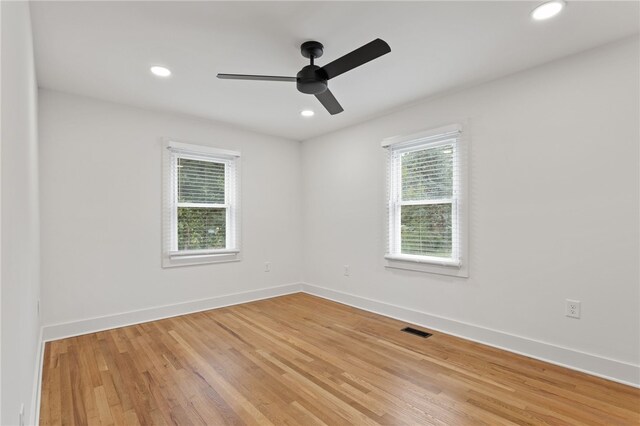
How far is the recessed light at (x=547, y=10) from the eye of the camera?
200cm

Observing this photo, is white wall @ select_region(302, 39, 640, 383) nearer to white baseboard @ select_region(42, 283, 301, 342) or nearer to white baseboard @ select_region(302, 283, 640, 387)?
white baseboard @ select_region(302, 283, 640, 387)

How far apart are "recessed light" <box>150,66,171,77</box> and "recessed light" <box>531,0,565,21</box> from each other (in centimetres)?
280

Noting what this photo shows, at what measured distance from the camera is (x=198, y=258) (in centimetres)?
420

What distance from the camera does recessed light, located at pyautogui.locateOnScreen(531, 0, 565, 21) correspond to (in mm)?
2002

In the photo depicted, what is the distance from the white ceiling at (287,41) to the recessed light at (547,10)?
5 centimetres

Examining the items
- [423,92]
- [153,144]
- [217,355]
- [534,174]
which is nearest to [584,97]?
[534,174]

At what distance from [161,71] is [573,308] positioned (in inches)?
156

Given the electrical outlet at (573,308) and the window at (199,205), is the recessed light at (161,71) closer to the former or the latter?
the window at (199,205)

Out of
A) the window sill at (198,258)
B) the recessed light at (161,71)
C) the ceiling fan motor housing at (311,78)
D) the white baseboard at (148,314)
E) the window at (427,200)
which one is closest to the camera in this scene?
the ceiling fan motor housing at (311,78)

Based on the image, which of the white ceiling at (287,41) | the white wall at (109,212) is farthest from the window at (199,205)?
the white ceiling at (287,41)

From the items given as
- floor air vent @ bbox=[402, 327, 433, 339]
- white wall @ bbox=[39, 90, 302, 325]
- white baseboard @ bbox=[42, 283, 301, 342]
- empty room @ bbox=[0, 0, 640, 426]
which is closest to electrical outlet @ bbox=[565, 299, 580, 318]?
empty room @ bbox=[0, 0, 640, 426]

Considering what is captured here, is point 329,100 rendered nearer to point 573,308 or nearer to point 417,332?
point 417,332

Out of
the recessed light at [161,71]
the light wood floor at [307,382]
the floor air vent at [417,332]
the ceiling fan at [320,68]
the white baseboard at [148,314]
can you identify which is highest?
the recessed light at [161,71]

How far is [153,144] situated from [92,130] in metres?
0.60
